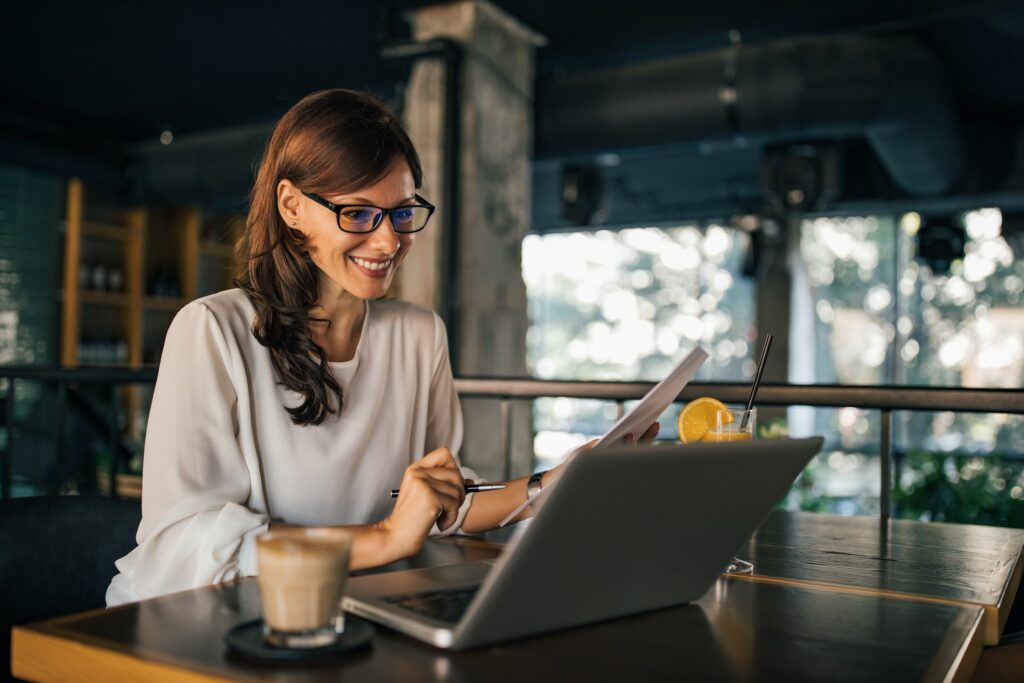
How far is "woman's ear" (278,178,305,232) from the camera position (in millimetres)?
1379

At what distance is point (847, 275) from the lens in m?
9.55

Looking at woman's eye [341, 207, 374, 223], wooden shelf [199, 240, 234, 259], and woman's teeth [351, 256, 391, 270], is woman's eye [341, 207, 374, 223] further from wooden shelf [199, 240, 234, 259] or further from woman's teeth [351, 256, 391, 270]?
wooden shelf [199, 240, 234, 259]

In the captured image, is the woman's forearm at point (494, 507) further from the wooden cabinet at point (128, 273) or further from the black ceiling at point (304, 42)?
the wooden cabinet at point (128, 273)

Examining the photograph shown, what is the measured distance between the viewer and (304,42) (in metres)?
5.43

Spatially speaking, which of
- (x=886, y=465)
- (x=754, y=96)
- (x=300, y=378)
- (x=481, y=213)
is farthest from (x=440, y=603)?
(x=754, y=96)

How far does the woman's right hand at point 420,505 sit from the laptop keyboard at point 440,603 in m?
0.15

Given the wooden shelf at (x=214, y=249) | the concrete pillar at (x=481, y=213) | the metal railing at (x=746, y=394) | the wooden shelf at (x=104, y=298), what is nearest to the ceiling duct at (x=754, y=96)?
the concrete pillar at (x=481, y=213)

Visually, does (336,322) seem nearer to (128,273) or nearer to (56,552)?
(56,552)

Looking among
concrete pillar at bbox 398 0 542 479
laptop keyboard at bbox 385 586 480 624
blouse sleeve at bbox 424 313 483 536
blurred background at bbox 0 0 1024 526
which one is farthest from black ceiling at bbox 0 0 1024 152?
laptop keyboard at bbox 385 586 480 624

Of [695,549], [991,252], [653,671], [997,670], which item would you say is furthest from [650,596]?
[991,252]

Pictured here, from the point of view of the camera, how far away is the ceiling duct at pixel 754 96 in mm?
4656

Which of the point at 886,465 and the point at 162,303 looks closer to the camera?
the point at 886,465

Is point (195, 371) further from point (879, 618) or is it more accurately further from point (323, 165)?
point (879, 618)

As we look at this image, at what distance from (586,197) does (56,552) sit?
243 inches
